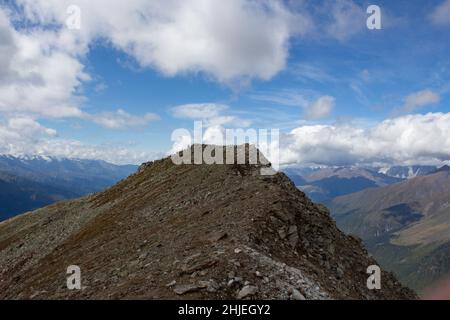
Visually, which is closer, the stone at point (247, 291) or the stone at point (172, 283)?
the stone at point (247, 291)

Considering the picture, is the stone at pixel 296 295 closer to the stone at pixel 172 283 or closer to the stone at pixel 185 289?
the stone at pixel 185 289

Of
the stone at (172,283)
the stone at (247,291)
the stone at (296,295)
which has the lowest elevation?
the stone at (296,295)

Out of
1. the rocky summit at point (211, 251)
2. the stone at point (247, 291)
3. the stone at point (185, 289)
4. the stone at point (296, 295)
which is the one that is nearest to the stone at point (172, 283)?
the rocky summit at point (211, 251)

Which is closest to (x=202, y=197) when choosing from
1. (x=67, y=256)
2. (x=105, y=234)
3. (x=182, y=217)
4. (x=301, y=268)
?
(x=182, y=217)

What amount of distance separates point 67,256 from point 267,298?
30.0 metres

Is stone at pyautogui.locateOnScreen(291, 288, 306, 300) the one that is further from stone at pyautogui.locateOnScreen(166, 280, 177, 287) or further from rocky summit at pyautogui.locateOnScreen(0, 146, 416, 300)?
stone at pyautogui.locateOnScreen(166, 280, 177, 287)

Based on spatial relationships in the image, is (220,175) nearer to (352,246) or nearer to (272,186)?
(272,186)

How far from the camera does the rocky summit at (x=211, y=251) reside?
934 inches

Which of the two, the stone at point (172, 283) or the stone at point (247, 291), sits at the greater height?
the stone at point (172, 283)

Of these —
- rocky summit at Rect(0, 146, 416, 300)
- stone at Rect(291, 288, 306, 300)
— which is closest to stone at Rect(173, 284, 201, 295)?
rocky summit at Rect(0, 146, 416, 300)

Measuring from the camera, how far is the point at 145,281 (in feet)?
80.9

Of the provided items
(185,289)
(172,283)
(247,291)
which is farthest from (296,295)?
(172,283)
